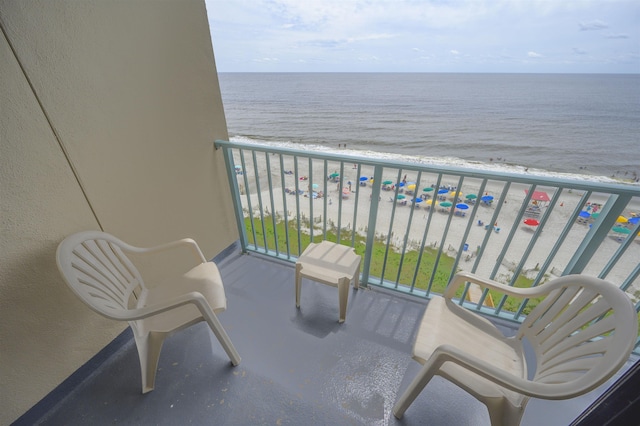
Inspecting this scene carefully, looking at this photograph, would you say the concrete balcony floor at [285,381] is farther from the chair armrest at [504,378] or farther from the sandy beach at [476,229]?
the sandy beach at [476,229]

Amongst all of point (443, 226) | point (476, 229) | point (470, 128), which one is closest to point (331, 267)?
point (443, 226)

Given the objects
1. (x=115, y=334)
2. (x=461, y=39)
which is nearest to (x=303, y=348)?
(x=115, y=334)

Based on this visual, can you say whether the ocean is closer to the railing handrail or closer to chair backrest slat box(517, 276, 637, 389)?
the railing handrail

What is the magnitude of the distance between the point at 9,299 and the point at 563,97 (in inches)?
1372

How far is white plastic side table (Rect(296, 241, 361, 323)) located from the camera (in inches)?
61.7

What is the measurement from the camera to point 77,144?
1.20 m

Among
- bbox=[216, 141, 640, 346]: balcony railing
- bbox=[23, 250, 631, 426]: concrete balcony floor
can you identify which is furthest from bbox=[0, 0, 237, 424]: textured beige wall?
bbox=[216, 141, 640, 346]: balcony railing

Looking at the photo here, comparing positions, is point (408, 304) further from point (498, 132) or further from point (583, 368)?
point (498, 132)

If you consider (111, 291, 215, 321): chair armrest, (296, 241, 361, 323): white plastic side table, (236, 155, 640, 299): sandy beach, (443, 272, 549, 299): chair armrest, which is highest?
(443, 272, 549, 299): chair armrest

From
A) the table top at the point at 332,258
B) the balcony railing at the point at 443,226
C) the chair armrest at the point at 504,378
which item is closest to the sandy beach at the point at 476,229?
the balcony railing at the point at 443,226

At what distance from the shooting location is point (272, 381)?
4.53ft

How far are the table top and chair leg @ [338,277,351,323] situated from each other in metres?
0.06

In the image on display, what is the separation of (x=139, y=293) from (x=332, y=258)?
1.26m

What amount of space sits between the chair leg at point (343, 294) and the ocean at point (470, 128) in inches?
370
